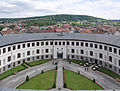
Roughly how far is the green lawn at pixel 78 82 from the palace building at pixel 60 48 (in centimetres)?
1244

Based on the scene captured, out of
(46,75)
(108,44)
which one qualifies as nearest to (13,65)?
(46,75)

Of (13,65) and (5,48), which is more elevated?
(5,48)

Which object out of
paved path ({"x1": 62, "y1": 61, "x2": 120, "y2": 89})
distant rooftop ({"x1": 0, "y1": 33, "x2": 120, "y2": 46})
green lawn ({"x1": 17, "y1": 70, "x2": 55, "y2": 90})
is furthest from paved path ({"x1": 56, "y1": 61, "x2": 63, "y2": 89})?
distant rooftop ({"x1": 0, "y1": 33, "x2": 120, "y2": 46})

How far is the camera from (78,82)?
3284cm

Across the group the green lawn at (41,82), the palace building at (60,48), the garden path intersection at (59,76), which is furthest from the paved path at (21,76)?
the palace building at (60,48)

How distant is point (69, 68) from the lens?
4341 centimetres

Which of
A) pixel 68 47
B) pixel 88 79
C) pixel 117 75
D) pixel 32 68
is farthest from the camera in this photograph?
pixel 68 47

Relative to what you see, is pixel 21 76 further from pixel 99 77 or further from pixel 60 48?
pixel 99 77

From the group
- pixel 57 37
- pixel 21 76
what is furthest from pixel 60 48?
pixel 21 76

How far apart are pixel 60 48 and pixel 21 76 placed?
23436mm

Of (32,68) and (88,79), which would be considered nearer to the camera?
(88,79)

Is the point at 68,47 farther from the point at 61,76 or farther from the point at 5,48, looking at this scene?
the point at 5,48

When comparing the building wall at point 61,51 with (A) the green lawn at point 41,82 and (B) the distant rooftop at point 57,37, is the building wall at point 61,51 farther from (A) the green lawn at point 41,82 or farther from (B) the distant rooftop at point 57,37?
(A) the green lawn at point 41,82

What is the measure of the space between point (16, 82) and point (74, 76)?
18265mm
